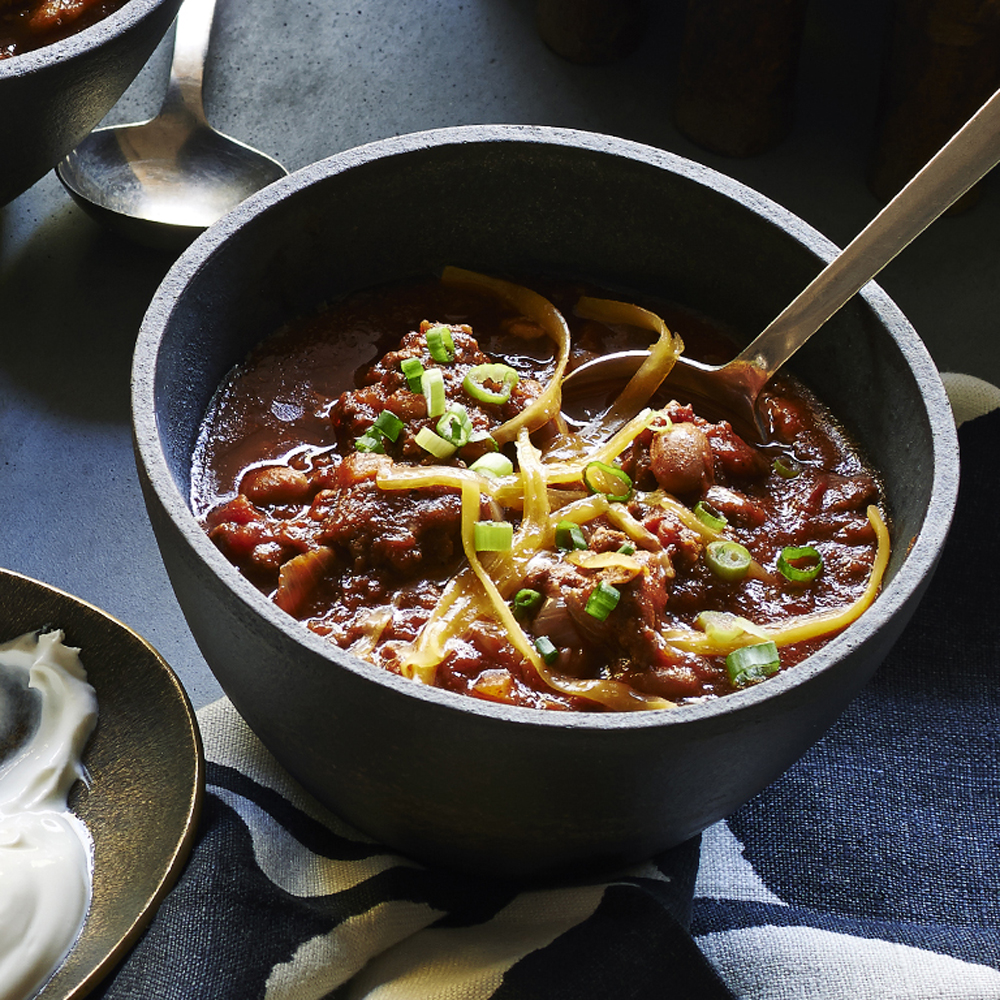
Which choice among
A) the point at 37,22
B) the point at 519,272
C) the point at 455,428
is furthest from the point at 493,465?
the point at 37,22

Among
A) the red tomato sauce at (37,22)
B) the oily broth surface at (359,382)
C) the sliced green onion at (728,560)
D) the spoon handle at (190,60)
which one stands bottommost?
the spoon handle at (190,60)

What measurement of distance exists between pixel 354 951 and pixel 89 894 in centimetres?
47

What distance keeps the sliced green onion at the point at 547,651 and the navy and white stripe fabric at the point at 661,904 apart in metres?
0.46

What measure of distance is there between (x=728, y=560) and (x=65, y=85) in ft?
6.12

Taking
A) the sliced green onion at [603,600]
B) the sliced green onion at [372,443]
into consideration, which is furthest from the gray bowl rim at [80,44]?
the sliced green onion at [603,600]

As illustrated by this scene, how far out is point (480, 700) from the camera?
5.75 feet

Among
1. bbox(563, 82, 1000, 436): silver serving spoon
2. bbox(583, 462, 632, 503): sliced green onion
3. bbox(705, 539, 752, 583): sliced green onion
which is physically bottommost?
bbox(583, 462, 632, 503): sliced green onion

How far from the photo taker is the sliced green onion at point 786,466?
2.39 m

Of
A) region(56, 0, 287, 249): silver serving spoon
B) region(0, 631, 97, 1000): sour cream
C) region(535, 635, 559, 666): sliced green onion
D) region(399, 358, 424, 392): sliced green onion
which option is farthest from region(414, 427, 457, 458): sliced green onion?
region(56, 0, 287, 249): silver serving spoon

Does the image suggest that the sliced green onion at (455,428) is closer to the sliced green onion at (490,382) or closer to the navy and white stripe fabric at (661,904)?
the sliced green onion at (490,382)

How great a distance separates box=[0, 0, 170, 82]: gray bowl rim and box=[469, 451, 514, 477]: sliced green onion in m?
1.39

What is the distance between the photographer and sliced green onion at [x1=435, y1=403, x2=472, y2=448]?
2.27 meters

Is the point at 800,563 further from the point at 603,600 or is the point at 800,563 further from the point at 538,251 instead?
the point at 538,251

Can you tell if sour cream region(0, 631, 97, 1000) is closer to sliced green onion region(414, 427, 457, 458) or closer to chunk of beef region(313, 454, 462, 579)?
chunk of beef region(313, 454, 462, 579)
